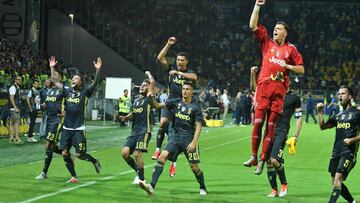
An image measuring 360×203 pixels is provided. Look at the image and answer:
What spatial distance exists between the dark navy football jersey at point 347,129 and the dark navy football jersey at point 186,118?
2664 mm

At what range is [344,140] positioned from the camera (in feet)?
38.4

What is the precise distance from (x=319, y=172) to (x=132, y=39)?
35.1 m

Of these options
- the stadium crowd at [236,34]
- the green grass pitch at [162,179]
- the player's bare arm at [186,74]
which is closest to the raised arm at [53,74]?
the green grass pitch at [162,179]

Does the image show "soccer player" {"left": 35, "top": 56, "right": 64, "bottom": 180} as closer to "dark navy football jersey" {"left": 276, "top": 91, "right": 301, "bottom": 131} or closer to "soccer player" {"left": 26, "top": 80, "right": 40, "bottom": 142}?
"dark navy football jersey" {"left": 276, "top": 91, "right": 301, "bottom": 131}

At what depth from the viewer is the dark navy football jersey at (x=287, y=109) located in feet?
44.7

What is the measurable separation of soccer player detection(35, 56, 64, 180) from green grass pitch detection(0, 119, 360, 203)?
47 cm

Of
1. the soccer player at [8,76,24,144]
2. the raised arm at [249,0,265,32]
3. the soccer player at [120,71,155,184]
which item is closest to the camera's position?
the raised arm at [249,0,265,32]

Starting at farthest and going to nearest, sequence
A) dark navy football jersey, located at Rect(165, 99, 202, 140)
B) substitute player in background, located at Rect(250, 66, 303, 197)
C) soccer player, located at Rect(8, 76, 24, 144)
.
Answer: soccer player, located at Rect(8, 76, 24, 144), substitute player in background, located at Rect(250, 66, 303, 197), dark navy football jersey, located at Rect(165, 99, 202, 140)

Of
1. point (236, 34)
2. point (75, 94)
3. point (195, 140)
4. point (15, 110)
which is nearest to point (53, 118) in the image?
point (75, 94)

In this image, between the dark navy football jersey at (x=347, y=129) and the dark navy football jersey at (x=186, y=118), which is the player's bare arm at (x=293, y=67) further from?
the dark navy football jersey at (x=186, y=118)

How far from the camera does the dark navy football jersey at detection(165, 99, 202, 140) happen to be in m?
13.3

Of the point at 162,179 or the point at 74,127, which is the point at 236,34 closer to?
the point at 162,179

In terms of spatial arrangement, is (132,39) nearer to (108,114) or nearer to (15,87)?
(108,114)

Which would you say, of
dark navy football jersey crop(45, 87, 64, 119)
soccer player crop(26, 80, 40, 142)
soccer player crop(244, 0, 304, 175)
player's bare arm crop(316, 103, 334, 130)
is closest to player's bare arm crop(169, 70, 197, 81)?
soccer player crop(244, 0, 304, 175)
